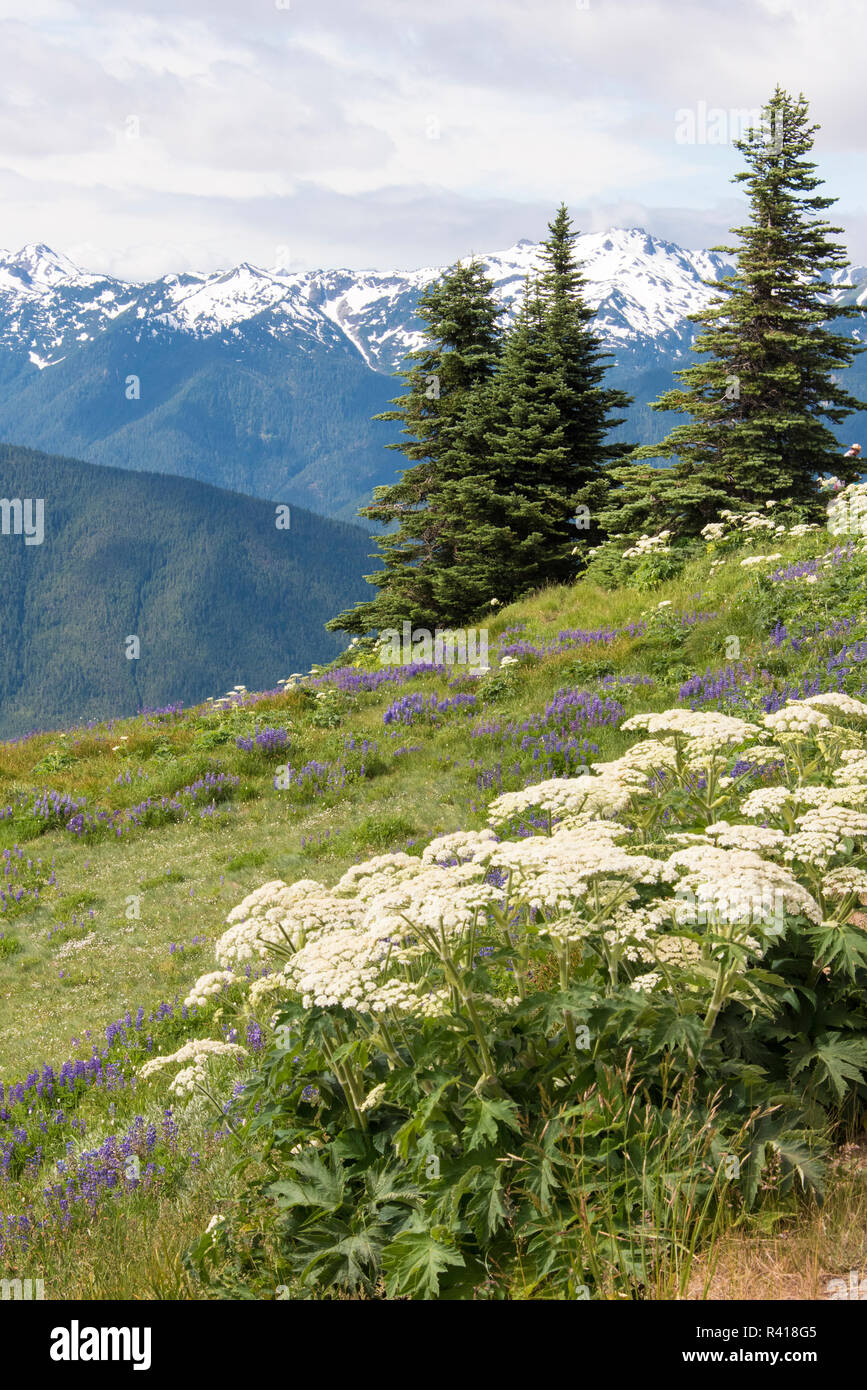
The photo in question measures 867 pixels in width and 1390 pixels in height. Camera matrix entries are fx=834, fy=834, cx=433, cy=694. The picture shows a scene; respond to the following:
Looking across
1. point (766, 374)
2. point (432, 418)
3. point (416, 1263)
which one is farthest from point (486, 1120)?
point (432, 418)

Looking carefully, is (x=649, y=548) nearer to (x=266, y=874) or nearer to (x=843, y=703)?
(x=266, y=874)

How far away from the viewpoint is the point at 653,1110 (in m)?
3.20

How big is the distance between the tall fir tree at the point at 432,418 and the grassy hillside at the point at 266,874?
24.5 feet

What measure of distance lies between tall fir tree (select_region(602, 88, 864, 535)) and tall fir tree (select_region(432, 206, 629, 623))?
3922 mm

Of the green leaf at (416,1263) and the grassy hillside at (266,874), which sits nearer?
the green leaf at (416,1263)

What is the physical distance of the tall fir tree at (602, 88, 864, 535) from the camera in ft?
65.0

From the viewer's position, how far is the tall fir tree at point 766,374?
19.8 metres

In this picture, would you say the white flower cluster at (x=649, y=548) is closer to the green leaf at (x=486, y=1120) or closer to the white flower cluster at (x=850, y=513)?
the white flower cluster at (x=850, y=513)

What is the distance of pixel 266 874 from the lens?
10883mm

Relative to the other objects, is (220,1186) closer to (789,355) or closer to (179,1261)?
(179,1261)

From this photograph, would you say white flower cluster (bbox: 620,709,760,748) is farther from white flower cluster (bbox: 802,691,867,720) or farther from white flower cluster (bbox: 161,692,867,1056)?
white flower cluster (bbox: 802,691,867,720)

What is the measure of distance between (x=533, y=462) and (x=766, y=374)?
24.6ft

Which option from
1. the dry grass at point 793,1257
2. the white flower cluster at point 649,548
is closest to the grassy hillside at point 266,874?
the dry grass at point 793,1257

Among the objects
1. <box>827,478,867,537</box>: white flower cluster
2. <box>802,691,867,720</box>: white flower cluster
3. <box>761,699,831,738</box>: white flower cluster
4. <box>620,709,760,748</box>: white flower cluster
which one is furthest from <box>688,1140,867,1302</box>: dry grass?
<box>827,478,867,537</box>: white flower cluster
